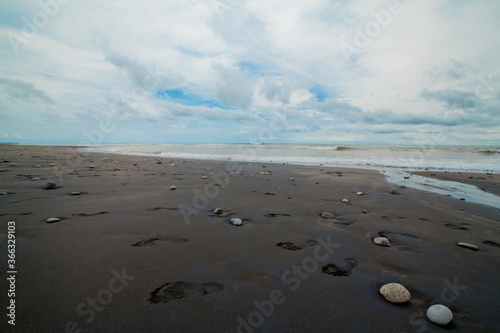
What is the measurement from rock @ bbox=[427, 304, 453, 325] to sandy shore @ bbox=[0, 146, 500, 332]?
5 centimetres

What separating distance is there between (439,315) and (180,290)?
2.00 meters

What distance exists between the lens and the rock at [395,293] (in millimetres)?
1876

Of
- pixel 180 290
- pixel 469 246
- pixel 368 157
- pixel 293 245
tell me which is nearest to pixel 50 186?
pixel 180 290

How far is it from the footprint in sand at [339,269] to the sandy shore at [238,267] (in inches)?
0.4

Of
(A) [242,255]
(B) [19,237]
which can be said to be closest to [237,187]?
(A) [242,255]

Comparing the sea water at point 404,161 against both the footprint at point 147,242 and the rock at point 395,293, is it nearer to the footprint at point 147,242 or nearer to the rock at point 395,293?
the rock at point 395,293

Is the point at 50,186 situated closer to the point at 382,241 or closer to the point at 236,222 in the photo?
the point at 236,222

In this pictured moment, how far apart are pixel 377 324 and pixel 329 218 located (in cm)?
260

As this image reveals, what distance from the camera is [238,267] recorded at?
2350mm

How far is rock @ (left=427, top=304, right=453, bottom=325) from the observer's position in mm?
1635

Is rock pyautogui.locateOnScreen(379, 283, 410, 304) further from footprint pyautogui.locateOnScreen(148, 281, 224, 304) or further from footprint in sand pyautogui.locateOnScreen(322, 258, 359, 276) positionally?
footprint pyautogui.locateOnScreen(148, 281, 224, 304)

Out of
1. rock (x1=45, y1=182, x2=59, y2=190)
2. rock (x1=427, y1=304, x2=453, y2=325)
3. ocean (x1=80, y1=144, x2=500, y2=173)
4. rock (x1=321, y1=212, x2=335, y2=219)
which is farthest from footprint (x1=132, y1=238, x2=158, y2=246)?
ocean (x1=80, y1=144, x2=500, y2=173)

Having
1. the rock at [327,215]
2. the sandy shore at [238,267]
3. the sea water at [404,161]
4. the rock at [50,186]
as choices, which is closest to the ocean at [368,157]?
the sea water at [404,161]

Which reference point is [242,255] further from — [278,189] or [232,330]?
[278,189]
